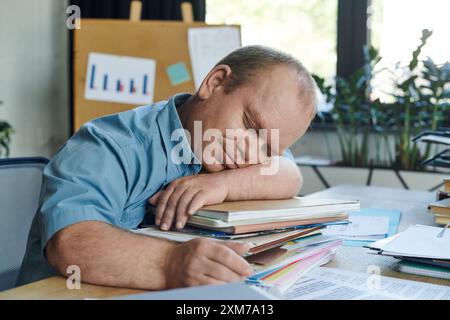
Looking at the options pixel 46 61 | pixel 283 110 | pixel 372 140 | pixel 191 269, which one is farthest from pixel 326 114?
pixel 191 269

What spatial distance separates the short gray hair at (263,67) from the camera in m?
1.04

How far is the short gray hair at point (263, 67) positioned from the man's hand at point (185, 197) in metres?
0.17

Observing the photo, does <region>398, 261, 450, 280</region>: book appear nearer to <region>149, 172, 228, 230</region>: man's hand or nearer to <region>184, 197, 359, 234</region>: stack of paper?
<region>184, 197, 359, 234</region>: stack of paper

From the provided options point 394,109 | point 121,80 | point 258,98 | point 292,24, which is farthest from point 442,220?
point 292,24

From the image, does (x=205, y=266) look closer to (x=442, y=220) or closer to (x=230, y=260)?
(x=230, y=260)

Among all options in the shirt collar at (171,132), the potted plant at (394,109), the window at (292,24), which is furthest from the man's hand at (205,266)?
the window at (292,24)

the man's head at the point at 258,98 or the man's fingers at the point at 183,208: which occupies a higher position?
the man's head at the point at 258,98

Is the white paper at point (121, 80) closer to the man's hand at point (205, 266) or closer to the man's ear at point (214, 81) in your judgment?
the man's ear at point (214, 81)

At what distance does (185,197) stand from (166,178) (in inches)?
3.6

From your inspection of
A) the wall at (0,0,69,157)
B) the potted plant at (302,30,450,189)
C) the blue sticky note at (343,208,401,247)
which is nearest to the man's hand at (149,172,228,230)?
the blue sticky note at (343,208,401,247)

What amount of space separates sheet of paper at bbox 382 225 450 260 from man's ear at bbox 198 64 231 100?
0.41 meters

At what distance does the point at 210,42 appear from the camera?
317 centimetres
